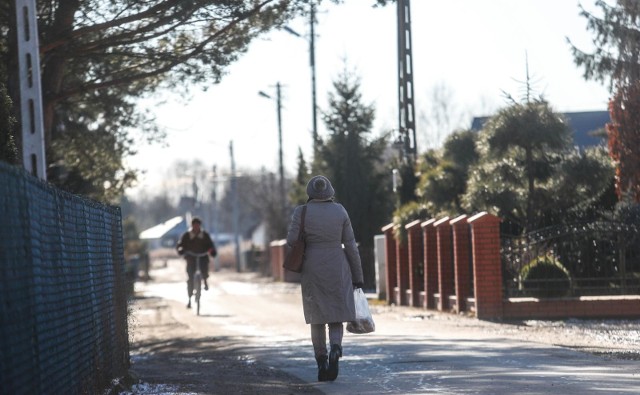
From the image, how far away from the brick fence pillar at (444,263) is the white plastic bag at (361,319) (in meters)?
12.3

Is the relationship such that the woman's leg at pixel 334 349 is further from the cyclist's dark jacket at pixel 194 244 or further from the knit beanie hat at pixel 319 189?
the cyclist's dark jacket at pixel 194 244

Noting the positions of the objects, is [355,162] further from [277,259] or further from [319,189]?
[319,189]

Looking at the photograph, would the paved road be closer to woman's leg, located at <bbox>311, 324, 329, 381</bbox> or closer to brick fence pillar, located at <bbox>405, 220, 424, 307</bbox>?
woman's leg, located at <bbox>311, 324, 329, 381</bbox>

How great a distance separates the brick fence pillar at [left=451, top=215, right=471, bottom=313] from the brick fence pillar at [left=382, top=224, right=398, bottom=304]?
6.75m

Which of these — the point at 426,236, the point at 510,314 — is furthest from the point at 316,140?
the point at 510,314

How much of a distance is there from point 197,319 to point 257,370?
12.6 metres

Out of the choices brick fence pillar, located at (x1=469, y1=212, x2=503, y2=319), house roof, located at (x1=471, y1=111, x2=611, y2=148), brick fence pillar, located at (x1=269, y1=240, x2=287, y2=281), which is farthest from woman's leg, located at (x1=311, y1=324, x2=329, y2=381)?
brick fence pillar, located at (x1=269, y1=240, x2=287, y2=281)

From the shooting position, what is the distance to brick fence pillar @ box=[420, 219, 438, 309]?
25.3 meters

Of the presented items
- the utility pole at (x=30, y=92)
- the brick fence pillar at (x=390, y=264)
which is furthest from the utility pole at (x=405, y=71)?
the utility pole at (x=30, y=92)

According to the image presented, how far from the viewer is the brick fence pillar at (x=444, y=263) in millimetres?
24031

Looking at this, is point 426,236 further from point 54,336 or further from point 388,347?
point 54,336

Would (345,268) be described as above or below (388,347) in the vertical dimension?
above

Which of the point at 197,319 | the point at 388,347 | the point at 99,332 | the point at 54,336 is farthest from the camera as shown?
the point at 197,319

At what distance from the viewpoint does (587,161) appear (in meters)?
25.5
